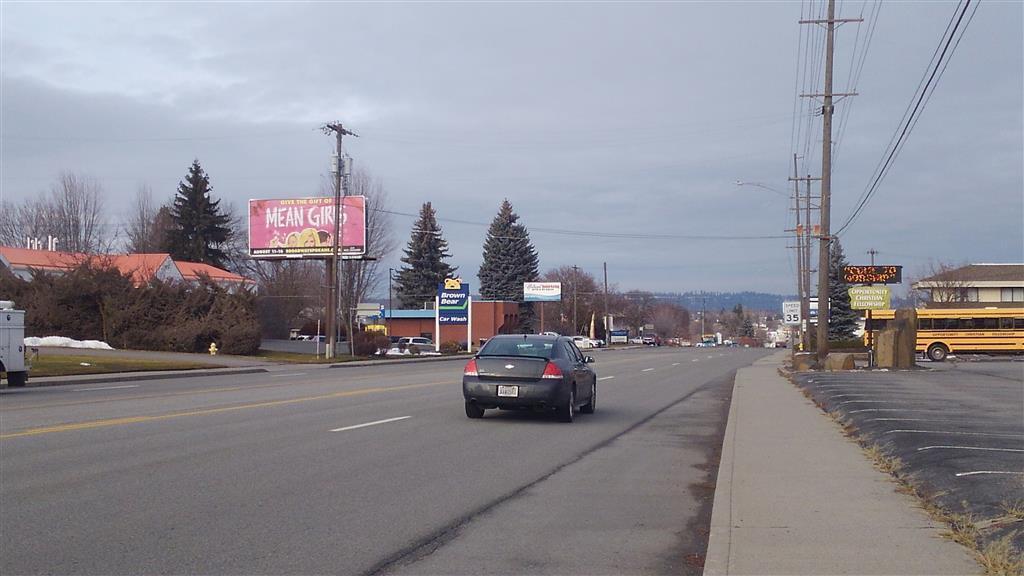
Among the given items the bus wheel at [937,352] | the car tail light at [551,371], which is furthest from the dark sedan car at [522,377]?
the bus wheel at [937,352]

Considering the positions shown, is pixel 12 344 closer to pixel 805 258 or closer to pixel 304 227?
pixel 304 227

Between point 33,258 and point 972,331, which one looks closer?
point 972,331

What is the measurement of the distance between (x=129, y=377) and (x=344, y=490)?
73.7ft

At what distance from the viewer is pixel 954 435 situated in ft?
43.9

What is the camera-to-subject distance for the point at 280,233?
192 ft

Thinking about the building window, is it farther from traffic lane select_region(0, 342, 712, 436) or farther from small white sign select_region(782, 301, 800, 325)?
traffic lane select_region(0, 342, 712, 436)

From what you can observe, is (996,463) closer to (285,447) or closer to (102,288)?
(285,447)

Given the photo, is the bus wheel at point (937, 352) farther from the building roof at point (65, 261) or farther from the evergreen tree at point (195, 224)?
the evergreen tree at point (195, 224)

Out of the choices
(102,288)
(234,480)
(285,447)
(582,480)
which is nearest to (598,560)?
(582,480)

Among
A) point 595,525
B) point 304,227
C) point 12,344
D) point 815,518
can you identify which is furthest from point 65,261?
point 815,518

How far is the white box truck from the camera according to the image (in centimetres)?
2408

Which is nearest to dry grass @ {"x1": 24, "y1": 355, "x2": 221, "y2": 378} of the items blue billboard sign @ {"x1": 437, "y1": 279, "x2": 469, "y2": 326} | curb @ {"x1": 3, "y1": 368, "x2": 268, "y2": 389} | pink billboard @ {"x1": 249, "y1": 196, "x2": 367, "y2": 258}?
curb @ {"x1": 3, "y1": 368, "x2": 268, "y2": 389}

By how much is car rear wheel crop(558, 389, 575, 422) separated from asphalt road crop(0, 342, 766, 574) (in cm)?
16

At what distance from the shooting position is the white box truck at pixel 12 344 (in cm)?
2408
